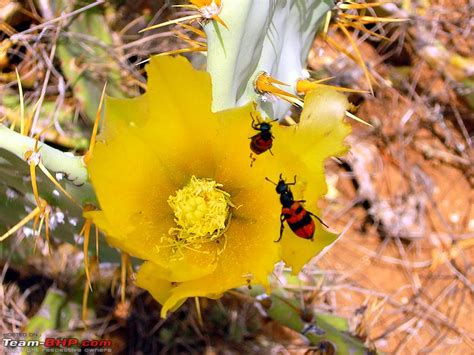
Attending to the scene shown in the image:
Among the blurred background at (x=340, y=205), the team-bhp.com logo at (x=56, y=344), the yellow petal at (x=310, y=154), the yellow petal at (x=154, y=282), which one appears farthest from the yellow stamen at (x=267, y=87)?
the team-bhp.com logo at (x=56, y=344)

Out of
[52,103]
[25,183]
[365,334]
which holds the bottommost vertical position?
[365,334]

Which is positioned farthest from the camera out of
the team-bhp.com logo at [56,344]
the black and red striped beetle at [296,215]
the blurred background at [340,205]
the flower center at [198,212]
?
the blurred background at [340,205]

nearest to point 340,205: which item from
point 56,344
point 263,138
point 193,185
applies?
point 56,344

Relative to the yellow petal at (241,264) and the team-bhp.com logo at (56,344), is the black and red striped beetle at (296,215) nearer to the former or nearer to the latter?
the yellow petal at (241,264)

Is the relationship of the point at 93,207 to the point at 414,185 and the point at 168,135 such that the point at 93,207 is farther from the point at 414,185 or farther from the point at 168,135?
the point at 414,185

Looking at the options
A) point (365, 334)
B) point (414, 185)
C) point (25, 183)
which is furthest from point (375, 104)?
point (25, 183)

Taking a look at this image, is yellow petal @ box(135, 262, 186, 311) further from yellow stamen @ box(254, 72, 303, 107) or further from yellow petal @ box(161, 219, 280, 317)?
yellow stamen @ box(254, 72, 303, 107)

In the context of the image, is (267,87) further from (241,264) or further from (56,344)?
(56,344)
